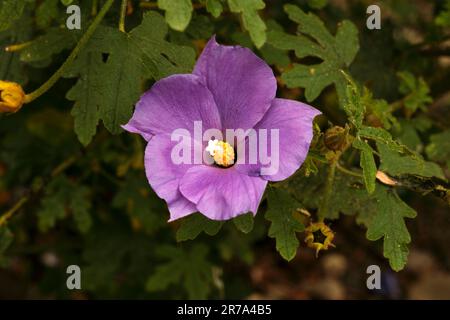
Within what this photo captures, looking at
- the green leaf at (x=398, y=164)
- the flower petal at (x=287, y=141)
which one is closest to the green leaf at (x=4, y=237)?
the flower petal at (x=287, y=141)

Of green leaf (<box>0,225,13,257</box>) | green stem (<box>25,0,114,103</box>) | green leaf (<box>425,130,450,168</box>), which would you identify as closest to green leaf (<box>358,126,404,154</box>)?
green leaf (<box>425,130,450,168</box>)

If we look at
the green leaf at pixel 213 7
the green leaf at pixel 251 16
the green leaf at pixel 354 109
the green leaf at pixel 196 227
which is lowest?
the green leaf at pixel 196 227

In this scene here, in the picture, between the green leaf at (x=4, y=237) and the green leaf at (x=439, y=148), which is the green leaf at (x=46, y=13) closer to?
the green leaf at (x=4, y=237)

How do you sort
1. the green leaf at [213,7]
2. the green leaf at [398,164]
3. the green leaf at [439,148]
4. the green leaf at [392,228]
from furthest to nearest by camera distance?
the green leaf at [439,148] → the green leaf at [398,164] → the green leaf at [392,228] → the green leaf at [213,7]

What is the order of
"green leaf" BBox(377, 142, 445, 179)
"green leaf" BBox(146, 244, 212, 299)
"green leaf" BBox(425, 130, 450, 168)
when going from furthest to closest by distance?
"green leaf" BBox(146, 244, 212, 299) → "green leaf" BBox(425, 130, 450, 168) → "green leaf" BBox(377, 142, 445, 179)

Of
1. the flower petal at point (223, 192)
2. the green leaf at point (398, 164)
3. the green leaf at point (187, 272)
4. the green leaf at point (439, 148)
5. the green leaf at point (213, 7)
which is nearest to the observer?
the flower petal at point (223, 192)

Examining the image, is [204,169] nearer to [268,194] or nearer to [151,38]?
[268,194]

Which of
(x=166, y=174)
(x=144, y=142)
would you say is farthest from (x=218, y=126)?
(x=144, y=142)

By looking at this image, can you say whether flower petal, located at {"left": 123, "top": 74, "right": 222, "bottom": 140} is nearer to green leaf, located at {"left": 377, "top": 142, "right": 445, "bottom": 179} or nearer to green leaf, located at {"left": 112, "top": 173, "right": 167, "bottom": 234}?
green leaf, located at {"left": 377, "top": 142, "right": 445, "bottom": 179}
